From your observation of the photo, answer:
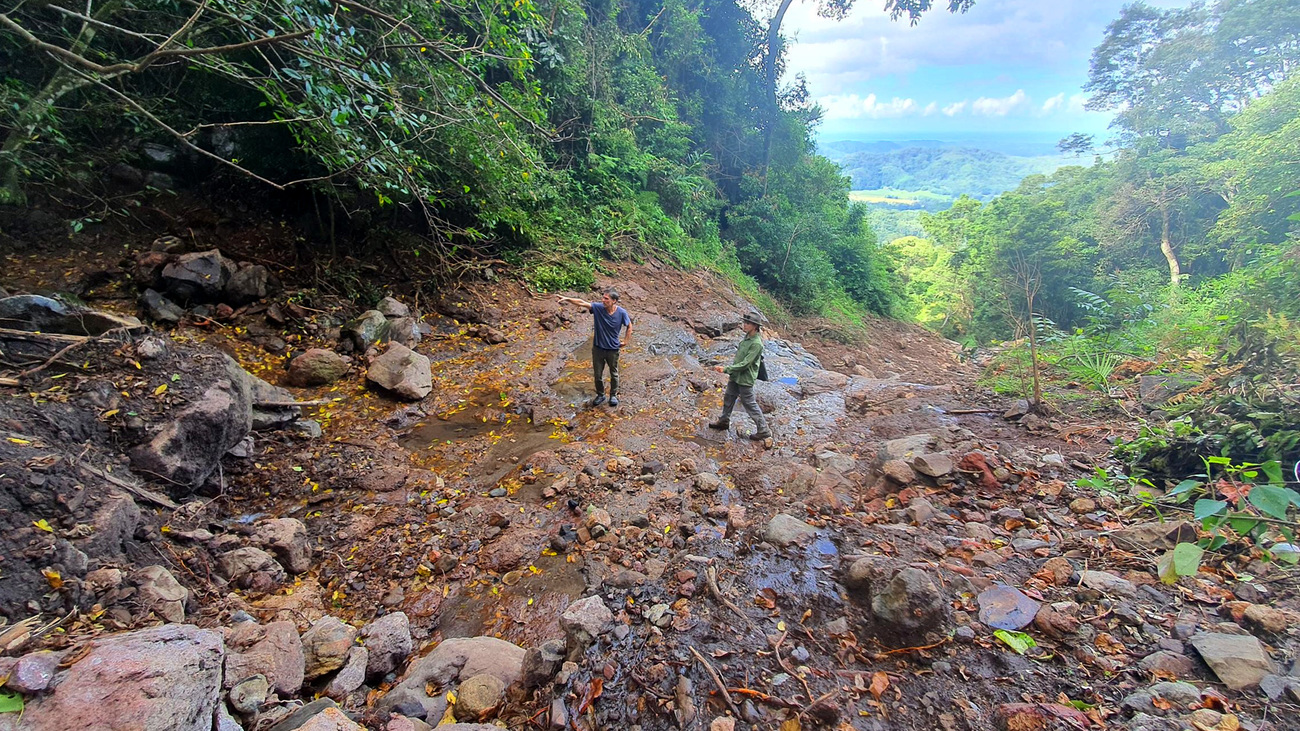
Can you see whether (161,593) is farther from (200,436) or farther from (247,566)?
(200,436)

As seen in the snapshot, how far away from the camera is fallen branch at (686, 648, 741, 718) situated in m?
2.10

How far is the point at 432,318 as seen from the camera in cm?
717

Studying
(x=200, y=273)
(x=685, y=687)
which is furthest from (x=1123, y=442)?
(x=200, y=273)

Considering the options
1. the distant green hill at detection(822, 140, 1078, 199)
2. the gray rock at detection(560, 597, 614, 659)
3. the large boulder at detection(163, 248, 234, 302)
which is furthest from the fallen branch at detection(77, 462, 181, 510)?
the distant green hill at detection(822, 140, 1078, 199)

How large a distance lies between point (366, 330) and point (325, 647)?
467 cm

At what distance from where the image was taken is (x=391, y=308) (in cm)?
657

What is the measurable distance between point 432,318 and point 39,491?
5.18 meters

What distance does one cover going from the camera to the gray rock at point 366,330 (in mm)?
5930

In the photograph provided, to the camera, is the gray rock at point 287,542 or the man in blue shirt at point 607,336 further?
the man in blue shirt at point 607,336

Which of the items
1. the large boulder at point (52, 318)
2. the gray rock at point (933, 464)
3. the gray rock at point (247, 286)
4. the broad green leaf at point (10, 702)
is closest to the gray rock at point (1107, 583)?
the gray rock at point (933, 464)

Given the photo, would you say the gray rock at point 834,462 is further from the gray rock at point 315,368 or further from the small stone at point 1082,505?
the gray rock at point 315,368

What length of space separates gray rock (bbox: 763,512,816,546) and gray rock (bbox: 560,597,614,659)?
4.49 ft

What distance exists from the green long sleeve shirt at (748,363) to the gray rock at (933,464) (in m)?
1.93

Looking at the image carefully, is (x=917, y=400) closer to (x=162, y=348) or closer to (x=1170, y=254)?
(x=162, y=348)
